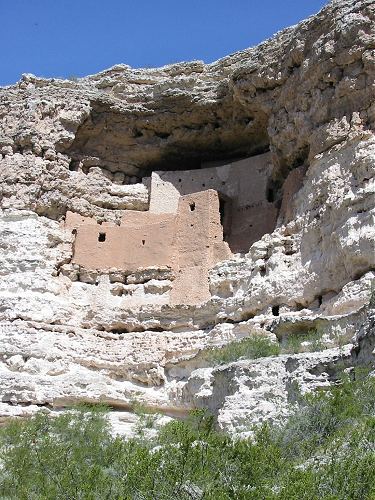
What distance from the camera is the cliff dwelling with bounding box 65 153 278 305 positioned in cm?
1984

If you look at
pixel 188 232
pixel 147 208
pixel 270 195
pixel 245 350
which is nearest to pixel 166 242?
pixel 188 232

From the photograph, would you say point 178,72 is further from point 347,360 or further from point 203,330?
point 347,360

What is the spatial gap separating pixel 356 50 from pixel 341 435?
10.4m

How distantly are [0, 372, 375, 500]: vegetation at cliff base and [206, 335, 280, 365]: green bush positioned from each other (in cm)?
284

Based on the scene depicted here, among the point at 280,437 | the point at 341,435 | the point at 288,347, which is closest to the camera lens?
the point at 341,435

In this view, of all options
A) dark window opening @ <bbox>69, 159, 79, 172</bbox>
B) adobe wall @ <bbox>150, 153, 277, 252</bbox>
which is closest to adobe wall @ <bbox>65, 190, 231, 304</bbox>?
adobe wall @ <bbox>150, 153, 277, 252</bbox>

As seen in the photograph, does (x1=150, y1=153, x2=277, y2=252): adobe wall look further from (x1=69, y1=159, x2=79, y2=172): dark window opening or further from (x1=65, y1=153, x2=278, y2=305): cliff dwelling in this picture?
(x1=69, y1=159, x2=79, y2=172): dark window opening

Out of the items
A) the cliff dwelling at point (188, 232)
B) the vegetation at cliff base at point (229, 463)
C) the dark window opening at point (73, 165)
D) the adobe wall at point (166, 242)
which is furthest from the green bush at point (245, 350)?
the dark window opening at point (73, 165)

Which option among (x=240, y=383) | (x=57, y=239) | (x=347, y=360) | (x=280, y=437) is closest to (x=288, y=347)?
(x=240, y=383)

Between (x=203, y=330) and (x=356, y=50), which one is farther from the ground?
(x=356, y=50)

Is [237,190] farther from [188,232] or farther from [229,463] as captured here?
[229,463]

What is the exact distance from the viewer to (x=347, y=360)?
1281 cm

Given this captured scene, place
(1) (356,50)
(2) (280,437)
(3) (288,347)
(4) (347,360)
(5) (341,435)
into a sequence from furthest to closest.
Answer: (1) (356,50) < (3) (288,347) < (4) (347,360) < (2) (280,437) < (5) (341,435)

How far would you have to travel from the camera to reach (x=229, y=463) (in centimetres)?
984
